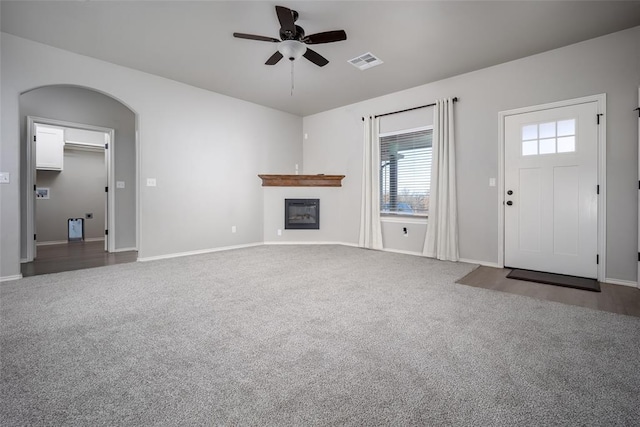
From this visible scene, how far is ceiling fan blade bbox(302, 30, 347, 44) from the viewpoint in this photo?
289 centimetres

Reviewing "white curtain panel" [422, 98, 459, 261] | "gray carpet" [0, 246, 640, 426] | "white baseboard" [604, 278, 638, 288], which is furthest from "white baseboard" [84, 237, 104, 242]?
"white baseboard" [604, 278, 638, 288]

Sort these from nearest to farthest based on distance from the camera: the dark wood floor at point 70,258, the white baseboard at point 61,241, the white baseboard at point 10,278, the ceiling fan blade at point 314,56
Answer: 1. the ceiling fan blade at point 314,56
2. the white baseboard at point 10,278
3. the dark wood floor at point 70,258
4. the white baseboard at point 61,241

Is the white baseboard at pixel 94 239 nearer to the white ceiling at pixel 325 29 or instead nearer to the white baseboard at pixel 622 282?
the white ceiling at pixel 325 29

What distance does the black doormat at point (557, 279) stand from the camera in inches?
131

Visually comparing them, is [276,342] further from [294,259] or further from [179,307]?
[294,259]

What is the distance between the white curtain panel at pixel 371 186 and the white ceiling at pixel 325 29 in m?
1.17

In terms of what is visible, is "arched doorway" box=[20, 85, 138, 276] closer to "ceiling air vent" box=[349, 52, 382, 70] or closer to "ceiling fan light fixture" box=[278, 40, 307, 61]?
"ceiling fan light fixture" box=[278, 40, 307, 61]

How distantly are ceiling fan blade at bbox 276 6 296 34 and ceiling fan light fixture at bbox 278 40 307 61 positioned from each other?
0.17 metres

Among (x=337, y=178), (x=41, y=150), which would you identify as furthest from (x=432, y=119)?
(x=41, y=150)

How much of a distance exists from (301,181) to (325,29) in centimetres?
326

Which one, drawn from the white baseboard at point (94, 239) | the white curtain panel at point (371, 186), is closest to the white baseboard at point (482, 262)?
the white curtain panel at point (371, 186)

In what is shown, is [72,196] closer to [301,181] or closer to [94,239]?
[94,239]

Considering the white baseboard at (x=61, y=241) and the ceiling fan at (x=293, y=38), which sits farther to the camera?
the white baseboard at (x=61, y=241)

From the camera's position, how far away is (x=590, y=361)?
1.79m
